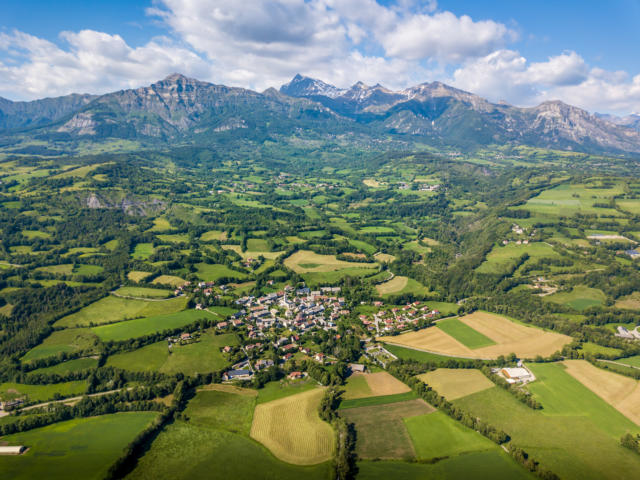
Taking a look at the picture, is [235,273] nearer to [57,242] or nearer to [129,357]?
[129,357]

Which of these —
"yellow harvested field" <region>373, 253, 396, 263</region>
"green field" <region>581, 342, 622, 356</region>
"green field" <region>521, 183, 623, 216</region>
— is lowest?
"green field" <region>581, 342, 622, 356</region>

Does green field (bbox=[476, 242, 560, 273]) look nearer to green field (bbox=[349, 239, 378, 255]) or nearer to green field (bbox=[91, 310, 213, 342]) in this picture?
green field (bbox=[349, 239, 378, 255])

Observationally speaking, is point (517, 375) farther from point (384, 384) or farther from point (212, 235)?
point (212, 235)

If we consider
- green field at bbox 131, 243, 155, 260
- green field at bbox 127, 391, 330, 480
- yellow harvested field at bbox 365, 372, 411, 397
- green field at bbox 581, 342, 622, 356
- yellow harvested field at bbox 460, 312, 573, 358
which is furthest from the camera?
green field at bbox 131, 243, 155, 260

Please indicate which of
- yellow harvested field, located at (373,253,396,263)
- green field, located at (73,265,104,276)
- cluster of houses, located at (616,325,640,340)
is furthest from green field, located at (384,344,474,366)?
green field, located at (73,265,104,276)

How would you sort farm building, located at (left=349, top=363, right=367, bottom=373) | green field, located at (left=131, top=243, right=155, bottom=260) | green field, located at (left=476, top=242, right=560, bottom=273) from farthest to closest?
green field, located at (left=131, top=243, right=155, bottom=260) < green field, located at (left=476, top=242, right=560, bottom=273) < farm building, located at (left=349, top=363, right=367, bottom=373)

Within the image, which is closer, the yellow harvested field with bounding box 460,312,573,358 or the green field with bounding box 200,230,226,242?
the yellow harvested field with bounding box 460,312,573,358

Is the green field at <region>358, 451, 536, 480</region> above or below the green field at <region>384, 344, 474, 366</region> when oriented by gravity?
below
